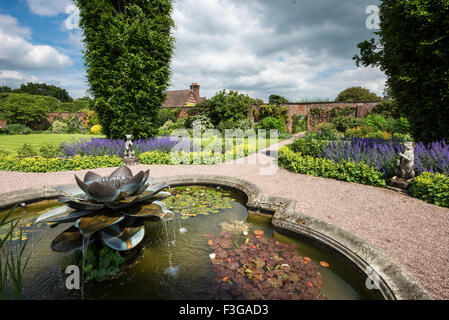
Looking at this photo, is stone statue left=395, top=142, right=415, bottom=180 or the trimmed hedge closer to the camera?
stone statue left=395, top=142, right=415, bottom=180

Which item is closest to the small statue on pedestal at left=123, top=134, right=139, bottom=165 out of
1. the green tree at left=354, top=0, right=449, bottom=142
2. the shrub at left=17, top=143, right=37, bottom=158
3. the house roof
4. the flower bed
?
the shrub at left=17, top=143, right=37, bottom=158

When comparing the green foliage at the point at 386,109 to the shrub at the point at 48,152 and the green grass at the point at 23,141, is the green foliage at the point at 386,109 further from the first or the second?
the green grass at the point at 23,141

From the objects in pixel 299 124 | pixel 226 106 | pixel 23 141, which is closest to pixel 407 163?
pixel 226 106

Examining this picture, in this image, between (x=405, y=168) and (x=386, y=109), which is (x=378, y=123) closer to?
(x=386, y=109)

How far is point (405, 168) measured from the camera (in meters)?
4.76

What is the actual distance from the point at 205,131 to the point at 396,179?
38.8 ft

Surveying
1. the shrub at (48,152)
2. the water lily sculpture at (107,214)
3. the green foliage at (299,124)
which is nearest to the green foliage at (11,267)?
the water lily sculpture at (107,214)

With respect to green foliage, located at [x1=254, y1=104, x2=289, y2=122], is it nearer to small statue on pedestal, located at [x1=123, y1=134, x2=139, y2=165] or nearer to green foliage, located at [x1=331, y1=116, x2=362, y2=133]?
green foliage, located at [x1=331, y1=116, x2=362, y2=133]

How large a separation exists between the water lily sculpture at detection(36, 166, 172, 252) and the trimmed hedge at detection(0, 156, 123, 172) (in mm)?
5946

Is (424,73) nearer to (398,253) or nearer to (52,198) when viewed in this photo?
(398,253)

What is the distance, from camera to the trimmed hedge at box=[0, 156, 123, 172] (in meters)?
6.88
